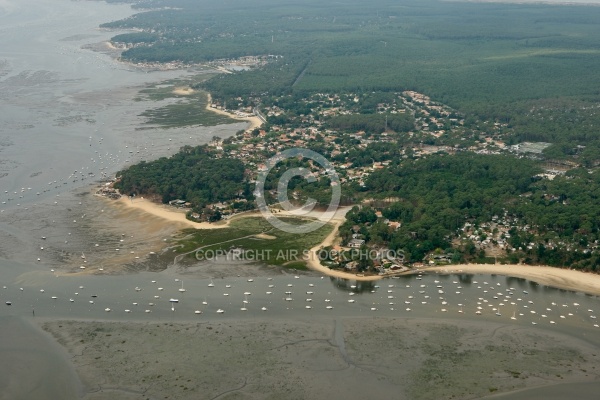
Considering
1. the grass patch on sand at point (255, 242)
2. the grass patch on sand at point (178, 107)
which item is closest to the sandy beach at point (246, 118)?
the grass patch on sand at point (178, 107)

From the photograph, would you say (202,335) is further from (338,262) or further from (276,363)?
(338,262)

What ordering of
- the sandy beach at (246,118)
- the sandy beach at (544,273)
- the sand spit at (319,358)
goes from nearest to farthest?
the sand spit at (319,358), the sandy beach at (544,273), the sandy beach at (246,118)

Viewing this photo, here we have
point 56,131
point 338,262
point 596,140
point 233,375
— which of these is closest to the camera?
point 233,375

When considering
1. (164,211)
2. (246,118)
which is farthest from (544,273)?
(246,118)

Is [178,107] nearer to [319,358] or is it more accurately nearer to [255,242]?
[255,242]

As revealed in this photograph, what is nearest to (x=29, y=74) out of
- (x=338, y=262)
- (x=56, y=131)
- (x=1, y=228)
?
(x=56, y=131)

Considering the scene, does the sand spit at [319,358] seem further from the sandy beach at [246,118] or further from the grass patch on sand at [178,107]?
the grass patch on sand at [178,107]

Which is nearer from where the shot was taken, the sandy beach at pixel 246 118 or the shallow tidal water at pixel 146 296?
the shallow tidal water at pixel 146 296
